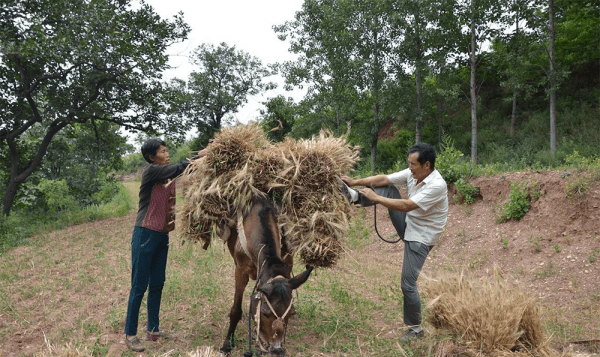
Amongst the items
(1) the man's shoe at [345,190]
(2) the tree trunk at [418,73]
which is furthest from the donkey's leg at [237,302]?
(2) the tree trunk at [418,73]

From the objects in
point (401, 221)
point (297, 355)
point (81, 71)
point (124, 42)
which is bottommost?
point (297, 355)

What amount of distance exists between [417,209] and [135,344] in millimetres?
3923

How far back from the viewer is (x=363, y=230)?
12703 mm

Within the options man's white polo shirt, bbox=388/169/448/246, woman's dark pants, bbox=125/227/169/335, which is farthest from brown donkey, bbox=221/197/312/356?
man's white polo shirt, bbox=388/169/448/246

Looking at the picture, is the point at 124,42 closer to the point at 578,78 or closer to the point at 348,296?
the point at 348,296

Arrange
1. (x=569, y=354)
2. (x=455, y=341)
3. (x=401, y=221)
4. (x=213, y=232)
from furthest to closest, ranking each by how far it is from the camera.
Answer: (x=401, y=221), (x=213, y=232), (x=455, y=341), (x=569, y=354)

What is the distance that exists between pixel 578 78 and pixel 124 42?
2365 cm

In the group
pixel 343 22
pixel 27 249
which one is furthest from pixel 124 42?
pixel 343 22

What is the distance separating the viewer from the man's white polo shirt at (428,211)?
430cm

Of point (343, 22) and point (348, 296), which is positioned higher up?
point (343, 22)

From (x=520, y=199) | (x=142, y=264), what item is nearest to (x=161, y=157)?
(x=142, y=264)

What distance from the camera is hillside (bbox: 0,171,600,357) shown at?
15.9 feet

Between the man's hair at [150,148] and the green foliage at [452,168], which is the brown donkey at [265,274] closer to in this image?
the man's hair at [150,148]

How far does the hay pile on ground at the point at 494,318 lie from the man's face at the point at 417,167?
53.6 inches
